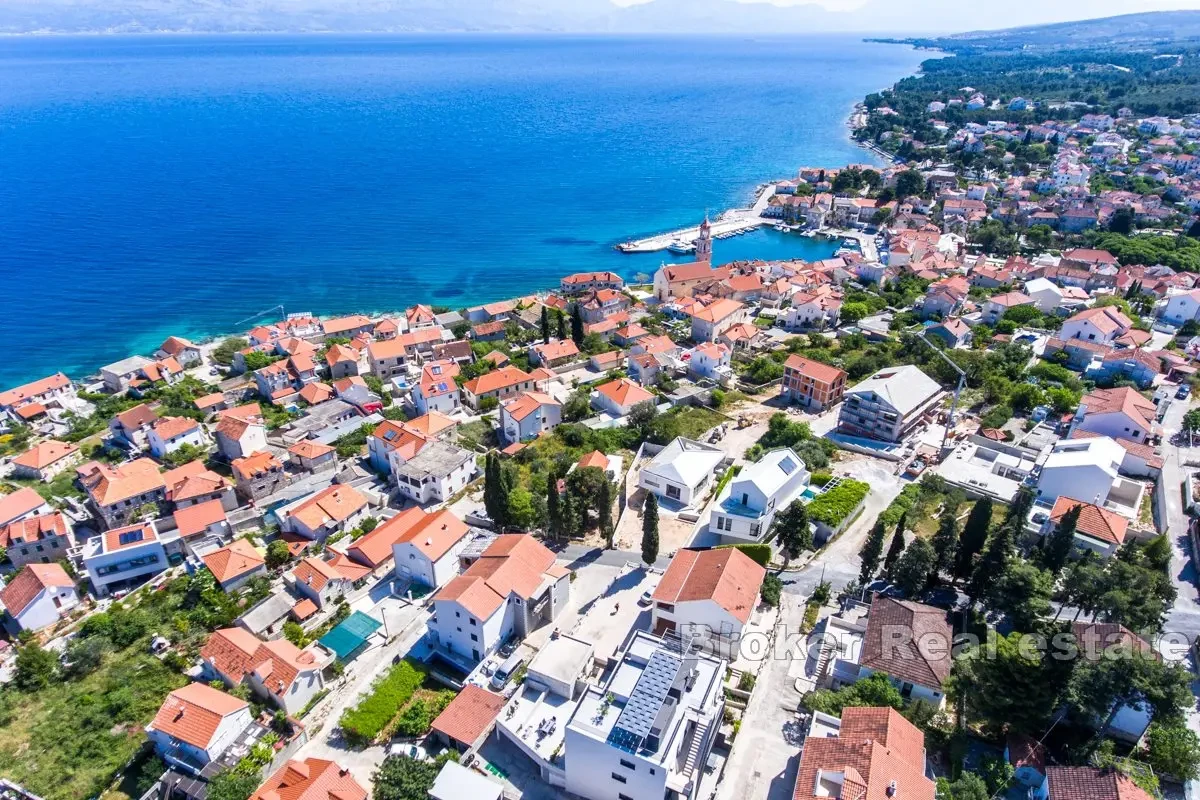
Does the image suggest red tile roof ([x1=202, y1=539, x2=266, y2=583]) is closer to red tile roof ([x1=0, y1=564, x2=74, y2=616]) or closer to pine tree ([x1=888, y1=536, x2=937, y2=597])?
red tile roof ([x1=0, y1=564, x2=74, y2=616])

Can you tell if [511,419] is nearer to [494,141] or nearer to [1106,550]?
[1106,550]

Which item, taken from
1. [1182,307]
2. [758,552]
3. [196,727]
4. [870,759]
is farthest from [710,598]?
[1182,307]

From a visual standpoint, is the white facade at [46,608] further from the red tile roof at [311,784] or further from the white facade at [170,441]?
the red tile roof at [311,784]

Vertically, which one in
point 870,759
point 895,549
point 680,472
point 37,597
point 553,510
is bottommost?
point 37,597

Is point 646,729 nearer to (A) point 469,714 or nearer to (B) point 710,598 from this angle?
(B) point 710,598

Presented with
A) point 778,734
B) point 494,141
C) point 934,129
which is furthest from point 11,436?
point 934,129

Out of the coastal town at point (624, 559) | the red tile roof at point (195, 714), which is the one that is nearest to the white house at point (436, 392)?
the coastal town at point (624, 559)
